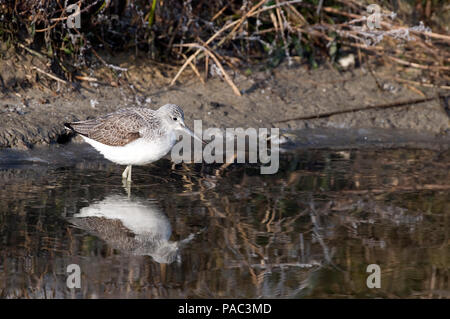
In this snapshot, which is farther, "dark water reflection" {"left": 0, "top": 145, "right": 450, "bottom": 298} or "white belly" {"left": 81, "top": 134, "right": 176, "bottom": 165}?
"white belly" {"left": 81, "top": 134, "right": 176, "bottom": 165}

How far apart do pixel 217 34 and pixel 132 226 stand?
386 centimetres

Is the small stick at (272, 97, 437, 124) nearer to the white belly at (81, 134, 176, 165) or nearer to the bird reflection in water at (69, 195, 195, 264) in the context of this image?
the white belly at (81, 134, 176, 165)

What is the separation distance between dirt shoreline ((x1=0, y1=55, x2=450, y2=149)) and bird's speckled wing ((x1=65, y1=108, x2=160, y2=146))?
757 mm

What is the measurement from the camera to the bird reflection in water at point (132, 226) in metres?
4.68

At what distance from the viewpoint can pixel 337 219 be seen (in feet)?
17.7

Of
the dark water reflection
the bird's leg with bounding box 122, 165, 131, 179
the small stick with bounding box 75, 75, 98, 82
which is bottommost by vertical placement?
the dark water reflection

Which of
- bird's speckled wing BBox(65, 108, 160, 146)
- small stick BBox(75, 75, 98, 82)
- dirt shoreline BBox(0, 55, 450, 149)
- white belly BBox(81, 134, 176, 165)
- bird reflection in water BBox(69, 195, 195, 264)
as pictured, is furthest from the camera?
small stick BBox(75, 75, 98, 82)

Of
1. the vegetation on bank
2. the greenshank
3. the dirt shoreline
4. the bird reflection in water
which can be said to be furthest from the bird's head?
the vegetation on bank

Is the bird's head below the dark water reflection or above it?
above

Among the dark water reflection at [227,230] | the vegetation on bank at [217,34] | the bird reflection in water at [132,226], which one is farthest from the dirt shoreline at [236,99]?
the bird reflection in water at [132,226]

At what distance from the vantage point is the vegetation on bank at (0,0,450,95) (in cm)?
796

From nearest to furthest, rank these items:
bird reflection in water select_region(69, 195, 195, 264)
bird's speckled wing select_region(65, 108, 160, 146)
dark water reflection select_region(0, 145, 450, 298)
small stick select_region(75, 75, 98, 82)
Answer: dark water reflection select_region(0, 145, 450, 298), bird reflection in water select_region(69, 195, 195, 264), bird's speckled wing select_region(65, 108, 160, 146), small stick select_region(75, 75, 98, 82)
